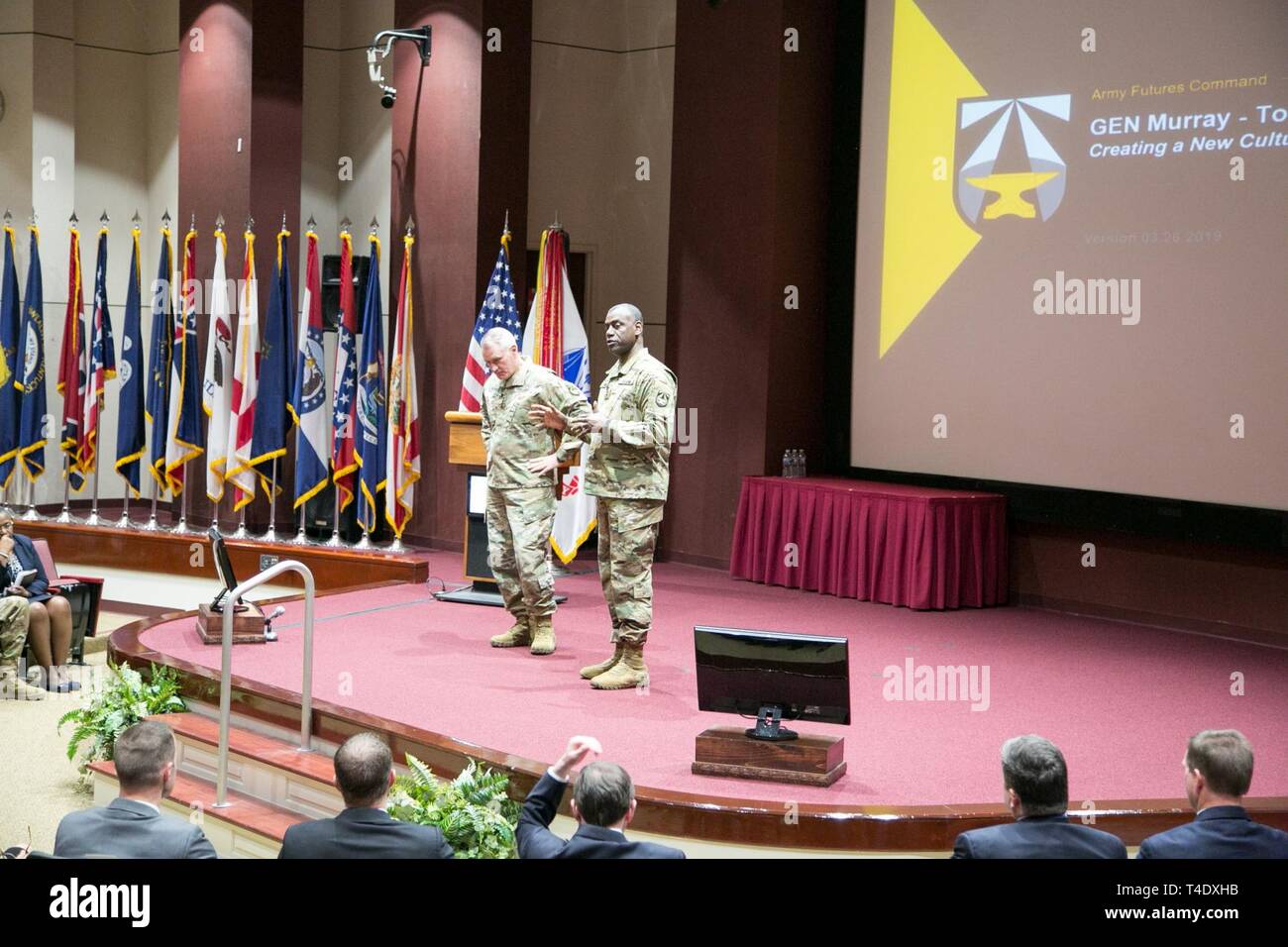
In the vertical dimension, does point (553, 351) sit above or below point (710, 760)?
above

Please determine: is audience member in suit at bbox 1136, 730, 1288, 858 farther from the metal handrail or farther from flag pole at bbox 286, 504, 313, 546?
flag pole at bbox 286, 504, 313, 546

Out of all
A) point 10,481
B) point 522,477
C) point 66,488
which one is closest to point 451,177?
point 66,488

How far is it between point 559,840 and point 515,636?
3.43 metres

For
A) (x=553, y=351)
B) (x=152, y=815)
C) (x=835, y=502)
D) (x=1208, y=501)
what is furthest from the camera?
(x=553, y=351)

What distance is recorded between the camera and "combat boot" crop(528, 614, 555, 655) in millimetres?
6309

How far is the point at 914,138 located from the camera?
847 centimetres

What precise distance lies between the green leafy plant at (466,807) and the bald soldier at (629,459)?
1.17 meters

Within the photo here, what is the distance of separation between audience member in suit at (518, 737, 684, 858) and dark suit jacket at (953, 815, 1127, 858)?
0.60m

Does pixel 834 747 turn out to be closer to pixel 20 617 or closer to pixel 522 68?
pixel 20 617

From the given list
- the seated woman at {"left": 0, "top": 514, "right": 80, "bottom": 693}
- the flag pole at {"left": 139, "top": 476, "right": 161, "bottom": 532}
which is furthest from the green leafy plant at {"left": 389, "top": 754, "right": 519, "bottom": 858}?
the flag pole at {"left": 139, "top": 476, "right": 161, "bottom": 532}

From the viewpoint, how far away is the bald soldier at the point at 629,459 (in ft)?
18.1

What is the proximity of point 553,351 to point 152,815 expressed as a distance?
601 cm

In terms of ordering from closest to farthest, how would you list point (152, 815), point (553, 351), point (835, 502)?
point (152, 815) → point (835, 502) → point (553, 351)
